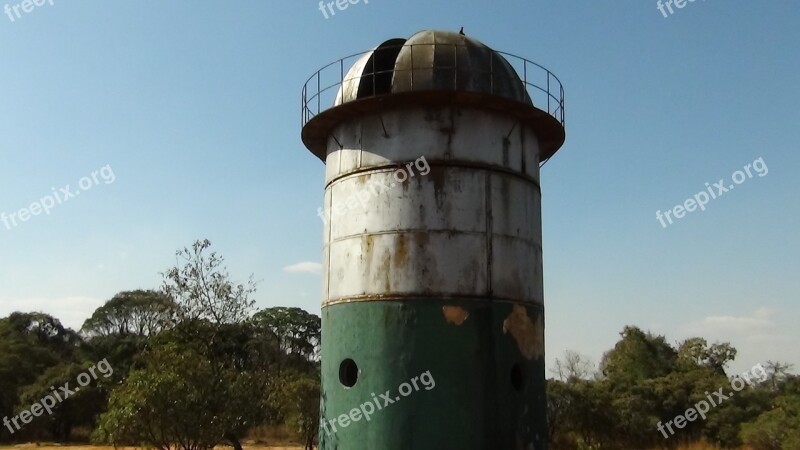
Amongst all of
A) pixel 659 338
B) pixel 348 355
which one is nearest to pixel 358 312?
pixel 348 355

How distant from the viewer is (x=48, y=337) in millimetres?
61312

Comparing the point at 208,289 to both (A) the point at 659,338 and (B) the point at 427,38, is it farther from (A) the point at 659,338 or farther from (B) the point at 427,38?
(A) the point at 659,338

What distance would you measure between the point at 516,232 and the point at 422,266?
194cm

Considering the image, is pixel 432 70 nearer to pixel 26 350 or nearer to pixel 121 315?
pixel 26 350

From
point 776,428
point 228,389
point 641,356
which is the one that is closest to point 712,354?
point 641,356

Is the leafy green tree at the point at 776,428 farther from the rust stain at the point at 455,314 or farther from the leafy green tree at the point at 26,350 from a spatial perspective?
the leafy green tree at the point at 26,350

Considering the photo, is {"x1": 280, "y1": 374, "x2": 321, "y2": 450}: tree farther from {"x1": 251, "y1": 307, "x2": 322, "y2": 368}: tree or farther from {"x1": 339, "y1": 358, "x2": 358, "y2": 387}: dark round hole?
{"x1": 251, "y1": 307, "x2": 322, "y2": 368}: tree

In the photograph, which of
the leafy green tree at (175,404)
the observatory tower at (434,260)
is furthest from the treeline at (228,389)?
the observatory tower at (434,260)
